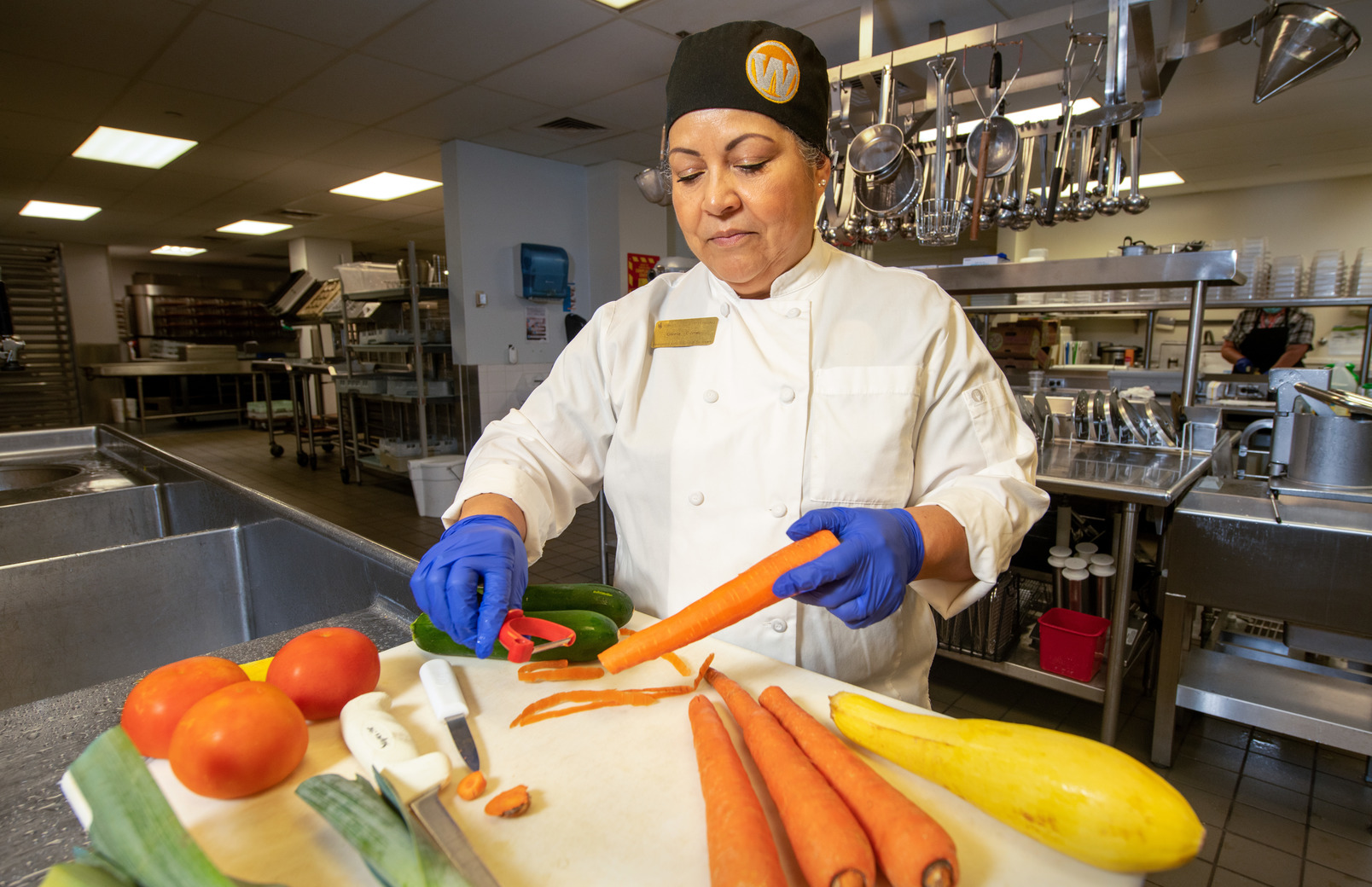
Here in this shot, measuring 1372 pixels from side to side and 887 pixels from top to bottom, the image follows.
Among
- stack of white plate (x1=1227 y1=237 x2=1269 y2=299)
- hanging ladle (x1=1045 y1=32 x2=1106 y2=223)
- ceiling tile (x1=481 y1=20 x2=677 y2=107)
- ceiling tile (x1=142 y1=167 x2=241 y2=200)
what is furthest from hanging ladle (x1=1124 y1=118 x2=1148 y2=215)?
ceiling tile (x1=142 y1=167 x2=241 y2=200)

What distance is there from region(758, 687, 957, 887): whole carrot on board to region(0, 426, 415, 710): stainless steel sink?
768 mm

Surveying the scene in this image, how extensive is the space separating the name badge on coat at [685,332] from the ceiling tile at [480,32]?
122 inches

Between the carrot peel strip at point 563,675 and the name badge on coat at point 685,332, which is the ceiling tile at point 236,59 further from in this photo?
the carrot peel strip at point 563,675

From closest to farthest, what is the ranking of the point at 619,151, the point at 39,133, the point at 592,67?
the point at 592,67
the point at 39,133
the point at 619,151

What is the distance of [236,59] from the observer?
4.11 meters

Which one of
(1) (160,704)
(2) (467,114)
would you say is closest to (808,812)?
(1) (160,704)

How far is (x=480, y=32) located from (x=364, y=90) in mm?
1322

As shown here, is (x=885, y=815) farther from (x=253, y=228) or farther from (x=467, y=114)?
(x=253, y=228)

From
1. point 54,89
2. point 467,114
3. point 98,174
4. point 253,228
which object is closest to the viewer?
point 54,89

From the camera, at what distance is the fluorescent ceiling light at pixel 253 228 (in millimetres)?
9219

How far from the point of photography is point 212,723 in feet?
2.18

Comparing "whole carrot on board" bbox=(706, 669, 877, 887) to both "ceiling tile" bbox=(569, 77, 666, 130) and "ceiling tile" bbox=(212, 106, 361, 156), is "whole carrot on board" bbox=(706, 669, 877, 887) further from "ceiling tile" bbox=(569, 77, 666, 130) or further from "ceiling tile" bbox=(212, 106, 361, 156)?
"ceiling tile" bbox=(212, 106, 361, 156)

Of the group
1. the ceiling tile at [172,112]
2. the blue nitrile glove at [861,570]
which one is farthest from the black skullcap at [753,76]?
the ceiling tile at [172,112]

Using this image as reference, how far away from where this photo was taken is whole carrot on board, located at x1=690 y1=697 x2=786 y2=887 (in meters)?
0.56
